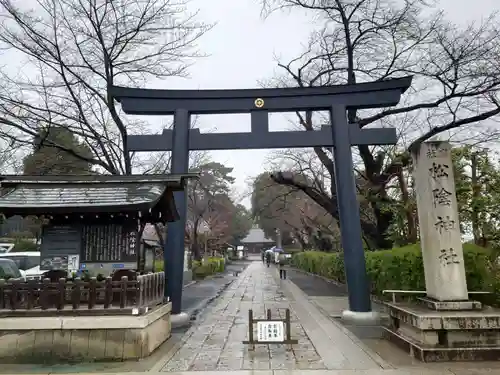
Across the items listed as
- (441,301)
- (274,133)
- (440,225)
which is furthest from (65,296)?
(440,225)

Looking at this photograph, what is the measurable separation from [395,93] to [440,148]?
379cm

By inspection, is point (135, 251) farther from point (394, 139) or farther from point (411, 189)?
point (411, 189)

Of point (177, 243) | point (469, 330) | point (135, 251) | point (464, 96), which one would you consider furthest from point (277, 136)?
point (464, 96)

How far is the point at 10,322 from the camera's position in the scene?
742 cm

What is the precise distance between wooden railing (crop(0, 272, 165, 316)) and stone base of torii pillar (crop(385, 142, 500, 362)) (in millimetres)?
5432

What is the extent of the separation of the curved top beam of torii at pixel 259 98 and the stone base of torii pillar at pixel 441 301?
11.5ft

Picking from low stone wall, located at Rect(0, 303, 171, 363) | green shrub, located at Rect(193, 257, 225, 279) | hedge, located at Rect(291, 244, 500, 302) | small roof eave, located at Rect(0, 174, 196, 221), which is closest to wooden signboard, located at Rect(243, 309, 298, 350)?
low stone wall, located at Rect(0, 303, 171, 363)

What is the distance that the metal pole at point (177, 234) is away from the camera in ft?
36.2

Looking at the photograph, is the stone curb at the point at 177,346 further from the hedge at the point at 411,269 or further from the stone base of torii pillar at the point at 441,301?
the hedge at the point at 411,269

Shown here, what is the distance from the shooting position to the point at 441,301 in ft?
25.6

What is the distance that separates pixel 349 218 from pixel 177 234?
493 centimetres

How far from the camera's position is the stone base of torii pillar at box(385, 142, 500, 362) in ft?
23.5

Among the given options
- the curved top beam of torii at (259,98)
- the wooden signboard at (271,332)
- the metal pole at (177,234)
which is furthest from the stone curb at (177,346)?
the curved top beam of torii at (259,98)

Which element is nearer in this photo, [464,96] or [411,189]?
[464,96]
